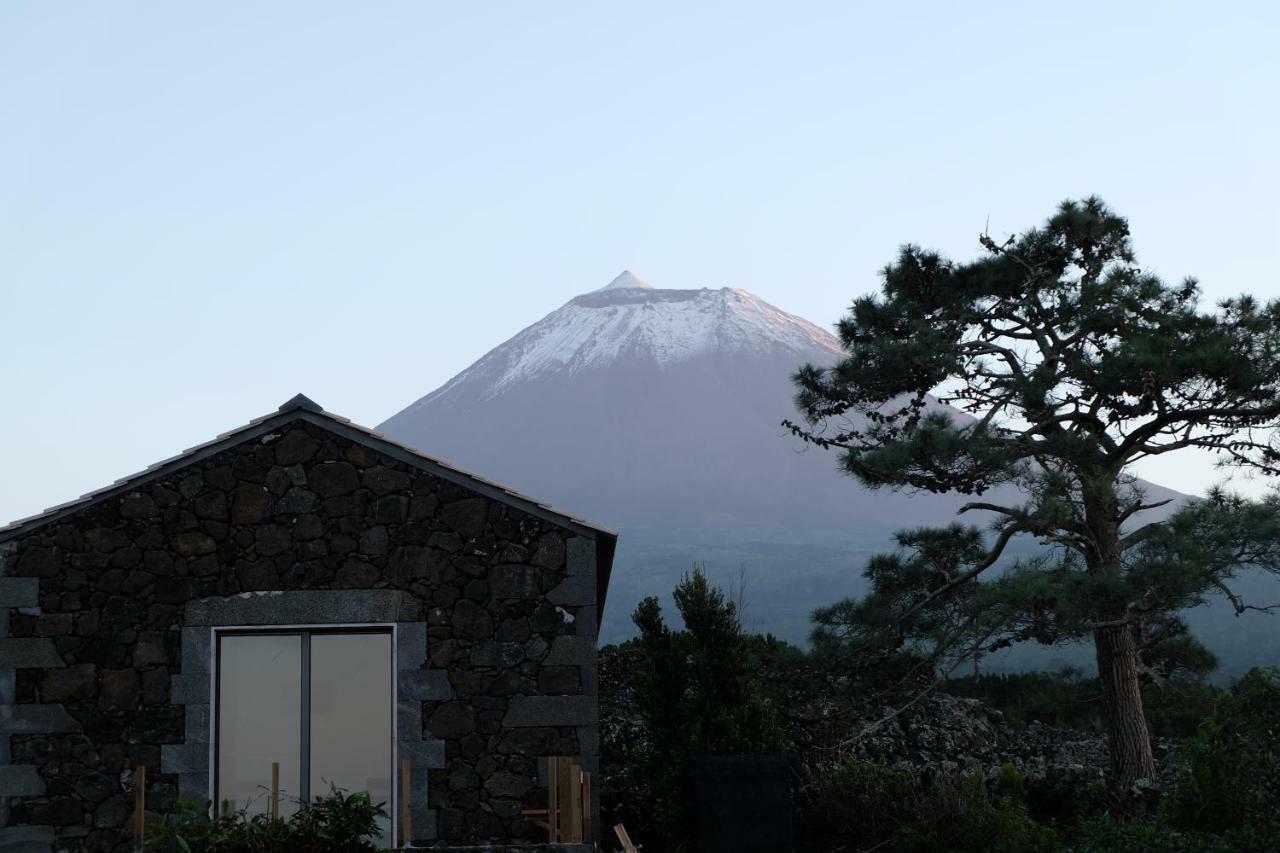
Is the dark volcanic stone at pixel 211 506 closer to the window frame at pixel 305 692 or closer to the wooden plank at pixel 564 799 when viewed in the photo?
the window frame at pixel 305 692

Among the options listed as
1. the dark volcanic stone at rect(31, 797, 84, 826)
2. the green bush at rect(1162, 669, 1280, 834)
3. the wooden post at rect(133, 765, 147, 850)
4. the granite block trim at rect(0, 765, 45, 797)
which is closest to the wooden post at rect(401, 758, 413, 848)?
the wooden post at rect(133, 765, 147, 850)

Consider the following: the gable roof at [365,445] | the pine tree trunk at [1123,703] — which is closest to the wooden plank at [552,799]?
the gable roof at [365,445]

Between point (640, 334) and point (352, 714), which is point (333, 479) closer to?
point (352, 714)

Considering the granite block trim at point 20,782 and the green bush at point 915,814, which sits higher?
the granite block trim at point 20,782

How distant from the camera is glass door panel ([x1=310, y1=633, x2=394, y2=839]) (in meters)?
11.8

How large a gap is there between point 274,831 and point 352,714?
1.98 meters

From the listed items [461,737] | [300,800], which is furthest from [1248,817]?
[300,800]

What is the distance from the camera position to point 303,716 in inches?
465

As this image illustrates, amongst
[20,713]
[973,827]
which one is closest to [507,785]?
[20,713]

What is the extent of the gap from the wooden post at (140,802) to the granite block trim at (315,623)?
0.27 meters

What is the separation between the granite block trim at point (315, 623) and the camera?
1167 cm

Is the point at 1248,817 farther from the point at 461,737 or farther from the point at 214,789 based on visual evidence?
the point at 214,789

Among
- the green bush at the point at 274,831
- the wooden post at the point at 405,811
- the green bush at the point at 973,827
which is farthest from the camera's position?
the green bush at the point at 973,827

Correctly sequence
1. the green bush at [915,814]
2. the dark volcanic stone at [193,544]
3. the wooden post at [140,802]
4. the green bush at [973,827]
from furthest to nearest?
the green bush at [915,814] → the green bush at [973,827] → the dark volcanic stone at [193,544] → the wooden post at [140,802]
